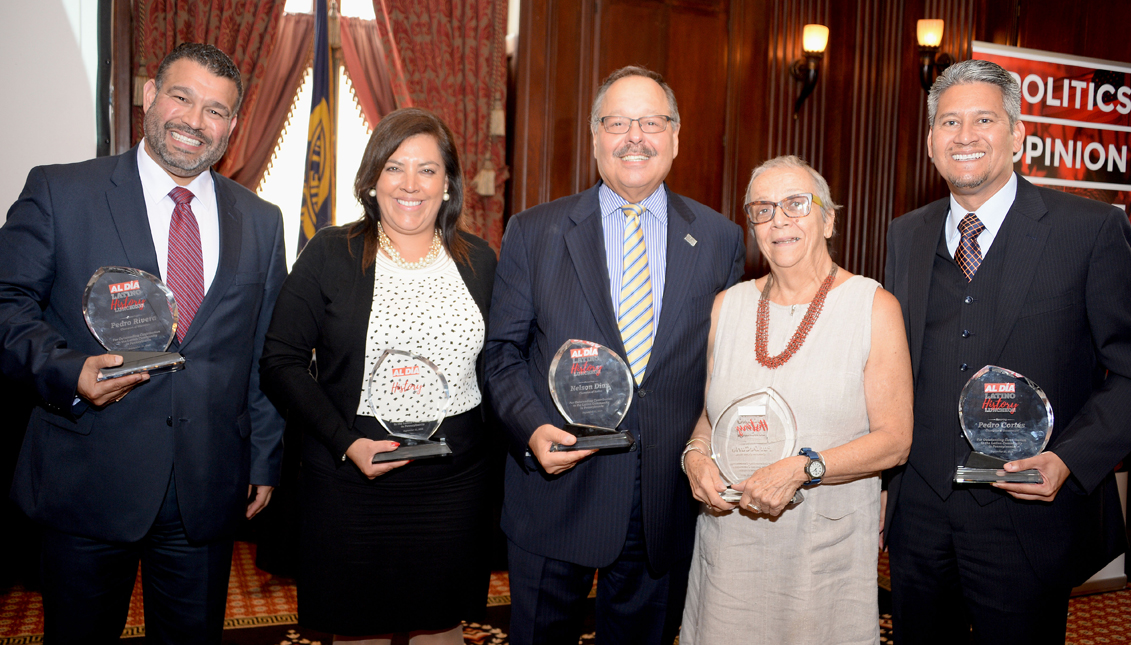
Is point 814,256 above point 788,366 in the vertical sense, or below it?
above

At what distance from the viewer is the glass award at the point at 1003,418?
1.69m

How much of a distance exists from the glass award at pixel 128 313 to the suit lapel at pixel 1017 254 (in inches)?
71.3

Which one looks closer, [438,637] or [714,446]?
[714,446]

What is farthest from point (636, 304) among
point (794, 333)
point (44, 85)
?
point (44, 85)

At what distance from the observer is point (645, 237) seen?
1984 mm

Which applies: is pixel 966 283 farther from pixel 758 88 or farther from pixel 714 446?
pixel 758 88

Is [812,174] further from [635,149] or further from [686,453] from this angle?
[686,453]

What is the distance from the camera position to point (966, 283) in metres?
1.86

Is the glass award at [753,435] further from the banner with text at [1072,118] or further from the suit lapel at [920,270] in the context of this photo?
the banner with text at [1072,118]

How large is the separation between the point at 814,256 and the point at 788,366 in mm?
278

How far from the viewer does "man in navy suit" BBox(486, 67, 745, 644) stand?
72.7 inches

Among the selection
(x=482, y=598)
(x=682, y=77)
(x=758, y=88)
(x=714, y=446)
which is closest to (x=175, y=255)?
(x=482, y=598)

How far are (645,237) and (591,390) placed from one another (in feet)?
1.49

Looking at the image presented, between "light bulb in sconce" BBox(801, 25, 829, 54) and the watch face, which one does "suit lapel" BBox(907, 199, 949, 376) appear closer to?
the watch face
